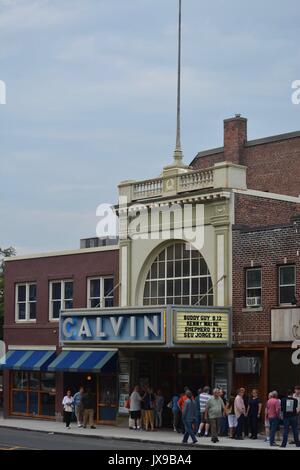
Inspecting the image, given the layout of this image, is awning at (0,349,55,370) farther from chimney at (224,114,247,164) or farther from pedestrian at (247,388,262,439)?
chimney at (224,114,247,164)

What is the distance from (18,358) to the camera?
161 feet

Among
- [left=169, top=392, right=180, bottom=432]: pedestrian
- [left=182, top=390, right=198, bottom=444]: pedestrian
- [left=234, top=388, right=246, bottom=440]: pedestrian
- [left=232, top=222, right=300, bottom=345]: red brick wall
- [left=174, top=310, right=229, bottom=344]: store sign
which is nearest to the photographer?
[left=182, top=390, right=198, bottom=444]: pedestrian

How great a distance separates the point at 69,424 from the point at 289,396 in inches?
478

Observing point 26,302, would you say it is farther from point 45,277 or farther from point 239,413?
point 239,413

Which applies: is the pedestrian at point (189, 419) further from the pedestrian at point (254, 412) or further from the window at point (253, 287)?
the window at point (253, 287)

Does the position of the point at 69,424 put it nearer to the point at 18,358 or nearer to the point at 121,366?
the point at 121,366

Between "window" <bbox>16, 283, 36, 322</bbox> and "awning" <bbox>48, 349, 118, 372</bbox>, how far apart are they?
3807 mm

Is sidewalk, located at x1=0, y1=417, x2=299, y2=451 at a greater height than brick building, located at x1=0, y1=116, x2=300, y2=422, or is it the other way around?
brick building, located at x1=0, y1=116, x2=300, y2=422

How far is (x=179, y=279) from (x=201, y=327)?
3.97 meters

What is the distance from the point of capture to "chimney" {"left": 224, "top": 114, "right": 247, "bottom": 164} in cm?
5666

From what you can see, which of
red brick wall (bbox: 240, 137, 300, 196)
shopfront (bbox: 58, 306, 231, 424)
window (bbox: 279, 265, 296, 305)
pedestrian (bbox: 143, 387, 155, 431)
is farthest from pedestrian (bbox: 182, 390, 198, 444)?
red brick wall (bbox: 240, 137, 300, 196)

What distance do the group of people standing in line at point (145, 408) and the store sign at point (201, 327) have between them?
3.27 m
